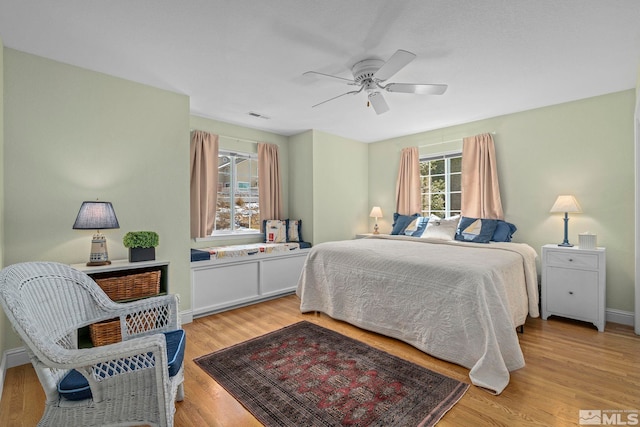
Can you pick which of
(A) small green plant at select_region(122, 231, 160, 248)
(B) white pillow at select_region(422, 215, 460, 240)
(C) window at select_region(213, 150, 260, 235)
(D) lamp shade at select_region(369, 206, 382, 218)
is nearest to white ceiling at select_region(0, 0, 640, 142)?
(C) window at select_region(213, 150, 260, 235)

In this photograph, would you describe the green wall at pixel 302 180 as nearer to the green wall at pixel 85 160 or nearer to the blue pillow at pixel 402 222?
the blue pillow at pixel 402 222

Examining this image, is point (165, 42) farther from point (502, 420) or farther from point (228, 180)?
point (502, 420)


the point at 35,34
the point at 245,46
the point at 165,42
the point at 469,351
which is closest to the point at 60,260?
the point at 35,34

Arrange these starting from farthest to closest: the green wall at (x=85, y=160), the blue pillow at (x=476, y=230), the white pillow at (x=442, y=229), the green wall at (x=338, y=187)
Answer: the green wall at (x=338, y=187) < the white pillow at (x=442, y=229) < the blue pillow at (x=476, y=230) < the green wall at (x=85, y=160)

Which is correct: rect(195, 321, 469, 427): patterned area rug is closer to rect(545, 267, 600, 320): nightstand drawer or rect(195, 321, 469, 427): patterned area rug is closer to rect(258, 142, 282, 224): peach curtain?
rect(545, 267, 600, 320): nightstand drawer

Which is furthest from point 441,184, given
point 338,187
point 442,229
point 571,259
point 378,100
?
point 378,100

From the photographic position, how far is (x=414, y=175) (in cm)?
495

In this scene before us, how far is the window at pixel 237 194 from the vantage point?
441 centimetres

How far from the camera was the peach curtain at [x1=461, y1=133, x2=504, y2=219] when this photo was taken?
405 cm

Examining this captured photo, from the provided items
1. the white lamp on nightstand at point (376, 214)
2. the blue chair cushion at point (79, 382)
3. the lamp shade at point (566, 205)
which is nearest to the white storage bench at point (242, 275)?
the white lamp on nightstand at point (376, 214)

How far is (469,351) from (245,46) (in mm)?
2854

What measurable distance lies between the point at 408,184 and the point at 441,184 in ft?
1.69

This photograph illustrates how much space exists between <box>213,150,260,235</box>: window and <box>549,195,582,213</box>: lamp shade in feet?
12.7

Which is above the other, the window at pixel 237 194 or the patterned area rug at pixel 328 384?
the window at pixel 237 194
